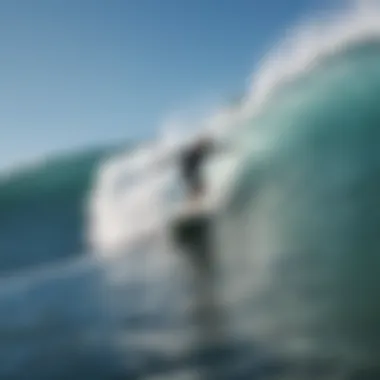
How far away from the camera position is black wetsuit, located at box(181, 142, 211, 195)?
2.45m

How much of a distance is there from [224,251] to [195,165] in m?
0.31

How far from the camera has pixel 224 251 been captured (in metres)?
2.43

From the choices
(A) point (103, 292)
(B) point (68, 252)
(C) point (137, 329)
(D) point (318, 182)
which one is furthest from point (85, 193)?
(D) point (318, 182)

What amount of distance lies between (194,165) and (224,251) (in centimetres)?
32

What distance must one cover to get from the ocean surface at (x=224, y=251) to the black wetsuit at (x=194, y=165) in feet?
0.13

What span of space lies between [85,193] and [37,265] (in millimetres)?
311

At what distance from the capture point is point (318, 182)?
7.89ft

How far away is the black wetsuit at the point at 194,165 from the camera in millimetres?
2449

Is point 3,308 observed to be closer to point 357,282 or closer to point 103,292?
point 103,292

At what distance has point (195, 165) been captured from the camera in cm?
249

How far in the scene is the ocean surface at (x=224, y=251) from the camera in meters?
2.20

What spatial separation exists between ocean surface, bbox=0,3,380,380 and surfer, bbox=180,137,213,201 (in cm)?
4

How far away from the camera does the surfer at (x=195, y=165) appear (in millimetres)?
2447

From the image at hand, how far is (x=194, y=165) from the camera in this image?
2.49 m
